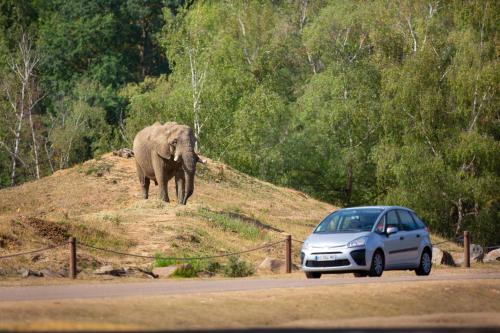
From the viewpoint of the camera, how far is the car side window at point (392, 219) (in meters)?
28.7

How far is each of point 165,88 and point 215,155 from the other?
288 inches

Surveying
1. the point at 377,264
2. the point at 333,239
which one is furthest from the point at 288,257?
the point at 333,239

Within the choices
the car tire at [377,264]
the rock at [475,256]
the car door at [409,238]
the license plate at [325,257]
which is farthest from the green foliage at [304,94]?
the license plate at [325,257]

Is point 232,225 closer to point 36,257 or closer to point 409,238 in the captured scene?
point 36,257

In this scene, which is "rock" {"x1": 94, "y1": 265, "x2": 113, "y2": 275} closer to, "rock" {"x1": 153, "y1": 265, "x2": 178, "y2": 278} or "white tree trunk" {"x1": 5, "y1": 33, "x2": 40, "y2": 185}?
"rock" {"x1": 153, "y1": 265, "x2": 178, "y2": 278}

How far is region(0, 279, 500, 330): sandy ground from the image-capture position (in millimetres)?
18031

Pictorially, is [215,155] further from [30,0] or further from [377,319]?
[377,319]

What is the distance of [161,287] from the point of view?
2542 cm

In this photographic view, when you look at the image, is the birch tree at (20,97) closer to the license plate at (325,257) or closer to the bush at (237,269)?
the bush at (237,269)

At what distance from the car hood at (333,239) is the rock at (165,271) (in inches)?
177

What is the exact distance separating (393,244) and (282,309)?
779 cm

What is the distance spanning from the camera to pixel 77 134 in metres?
78.2

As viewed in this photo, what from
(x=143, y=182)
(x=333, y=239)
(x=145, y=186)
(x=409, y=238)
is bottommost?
(x=145, y=186)

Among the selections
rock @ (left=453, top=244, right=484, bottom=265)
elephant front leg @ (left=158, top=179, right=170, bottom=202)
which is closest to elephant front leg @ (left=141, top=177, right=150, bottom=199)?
elephant front leg @ (left=158, top=179, right=170, bottom=202)
